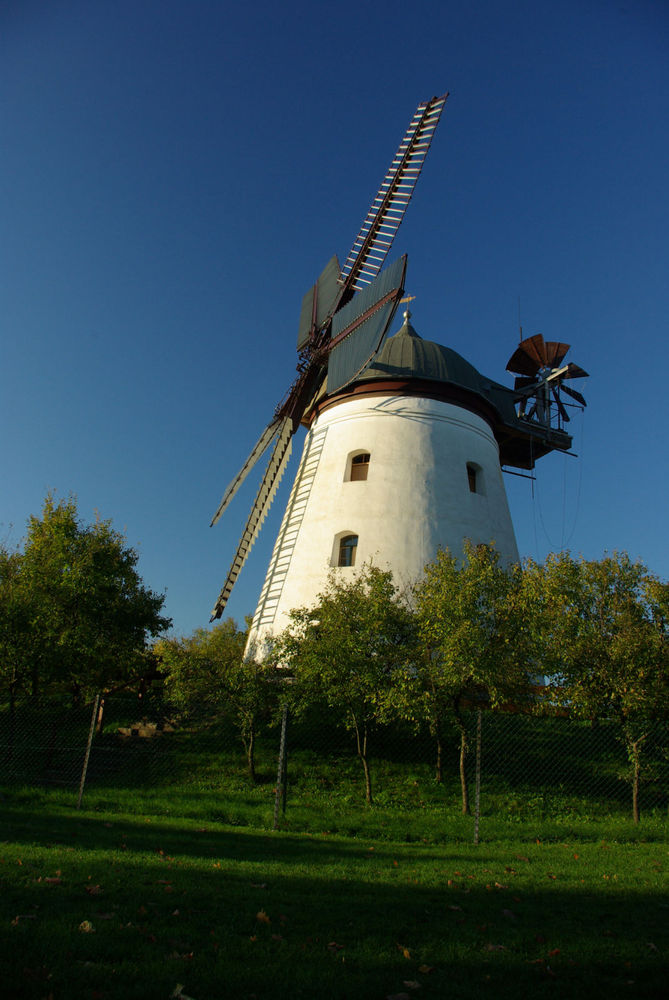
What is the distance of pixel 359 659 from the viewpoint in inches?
547

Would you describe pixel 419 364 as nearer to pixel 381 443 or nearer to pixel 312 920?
pixel 381 443

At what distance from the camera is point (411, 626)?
15.2 m

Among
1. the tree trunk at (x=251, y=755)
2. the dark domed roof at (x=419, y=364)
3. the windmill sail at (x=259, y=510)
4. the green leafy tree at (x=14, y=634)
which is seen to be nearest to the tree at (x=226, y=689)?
the tree trunk at (x=251, y=755)

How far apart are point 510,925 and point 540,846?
4.96m

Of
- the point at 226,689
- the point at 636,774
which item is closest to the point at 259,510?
the point at 226,689

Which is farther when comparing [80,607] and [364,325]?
[364,325]

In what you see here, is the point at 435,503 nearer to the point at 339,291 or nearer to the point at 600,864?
the point at 339,291

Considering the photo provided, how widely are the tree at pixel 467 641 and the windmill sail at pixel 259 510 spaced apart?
11808 mm

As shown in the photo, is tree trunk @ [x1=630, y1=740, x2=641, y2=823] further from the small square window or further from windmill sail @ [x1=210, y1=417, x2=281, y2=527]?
windmill sail @ [x1=210, y1=417, x2=281, y2=527]

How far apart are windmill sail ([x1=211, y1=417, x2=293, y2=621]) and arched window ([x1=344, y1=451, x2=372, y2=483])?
12.4 ft

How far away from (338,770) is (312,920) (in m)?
10.2

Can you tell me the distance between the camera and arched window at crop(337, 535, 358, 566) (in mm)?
20812

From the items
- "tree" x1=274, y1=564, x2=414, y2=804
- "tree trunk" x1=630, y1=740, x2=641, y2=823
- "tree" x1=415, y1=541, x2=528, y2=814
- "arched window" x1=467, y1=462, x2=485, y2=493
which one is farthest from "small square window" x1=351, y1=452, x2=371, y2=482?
"tree trunk" x1=630, y1=740, x2=641, y2=823

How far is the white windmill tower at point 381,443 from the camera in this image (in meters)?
20.9
